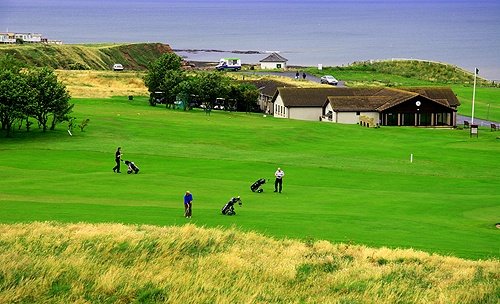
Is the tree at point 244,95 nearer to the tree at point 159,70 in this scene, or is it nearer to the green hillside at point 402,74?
the tree at point 159,70

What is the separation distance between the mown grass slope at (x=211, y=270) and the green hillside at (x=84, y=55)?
82.6m

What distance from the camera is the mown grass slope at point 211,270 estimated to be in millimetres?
16531

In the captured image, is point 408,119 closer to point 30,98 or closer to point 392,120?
point 392,120

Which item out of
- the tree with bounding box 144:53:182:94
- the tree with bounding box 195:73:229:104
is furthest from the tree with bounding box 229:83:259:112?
the tree with bounding box 144:53:182:94

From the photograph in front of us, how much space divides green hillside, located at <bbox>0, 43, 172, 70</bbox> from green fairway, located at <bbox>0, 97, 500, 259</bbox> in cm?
4352

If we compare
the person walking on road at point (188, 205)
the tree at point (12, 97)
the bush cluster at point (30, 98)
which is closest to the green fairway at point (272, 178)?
the person walking on road at point (188, 205)

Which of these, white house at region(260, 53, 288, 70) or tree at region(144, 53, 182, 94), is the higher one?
white house at region(260, 53, 288, 70)

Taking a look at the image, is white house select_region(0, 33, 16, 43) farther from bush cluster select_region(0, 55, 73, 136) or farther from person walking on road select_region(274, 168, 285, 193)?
person walking on road select_region(274, 168, 285, 193)

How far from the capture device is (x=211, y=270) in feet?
61.5

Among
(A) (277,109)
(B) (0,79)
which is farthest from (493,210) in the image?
(A) (277,109)

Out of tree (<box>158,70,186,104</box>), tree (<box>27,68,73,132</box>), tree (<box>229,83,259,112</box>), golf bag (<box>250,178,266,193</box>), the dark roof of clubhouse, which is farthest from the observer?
tree (<box>229,83,259,112</box>)

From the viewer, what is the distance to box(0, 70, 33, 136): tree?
2195 inches

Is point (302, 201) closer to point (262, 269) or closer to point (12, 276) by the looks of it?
point (262, 269)

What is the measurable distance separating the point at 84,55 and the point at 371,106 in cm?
6455
